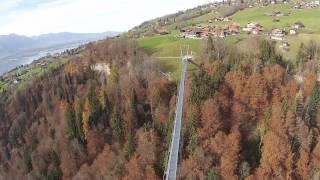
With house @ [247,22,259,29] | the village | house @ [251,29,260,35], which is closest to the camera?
the village

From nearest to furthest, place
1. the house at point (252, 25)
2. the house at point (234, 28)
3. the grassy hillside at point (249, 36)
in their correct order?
the grassy hillside at point (249, 36) < the house at point (234, 28) < the house at point (252, 25)

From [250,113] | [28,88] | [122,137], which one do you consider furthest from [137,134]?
[28,88]

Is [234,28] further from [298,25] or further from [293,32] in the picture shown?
[293,32]

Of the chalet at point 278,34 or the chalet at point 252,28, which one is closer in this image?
the chalet at point 278,34

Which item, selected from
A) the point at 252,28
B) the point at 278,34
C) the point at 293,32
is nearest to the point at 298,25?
the point at 293,32

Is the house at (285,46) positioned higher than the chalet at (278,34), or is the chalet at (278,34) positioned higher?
the chalet at (278,34)

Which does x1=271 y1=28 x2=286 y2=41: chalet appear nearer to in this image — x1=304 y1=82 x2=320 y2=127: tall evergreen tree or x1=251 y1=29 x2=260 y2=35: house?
x1=251 y1=29 x2=260 y2=35: house

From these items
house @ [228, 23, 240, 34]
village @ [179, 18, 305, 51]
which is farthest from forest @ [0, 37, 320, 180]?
house @ [228, 23, 240, 34]

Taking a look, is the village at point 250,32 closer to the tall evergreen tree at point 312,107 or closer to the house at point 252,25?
the house at point 252,25

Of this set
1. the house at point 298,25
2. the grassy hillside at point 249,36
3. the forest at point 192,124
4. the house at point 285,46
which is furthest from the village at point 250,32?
the forest at point 192,124
